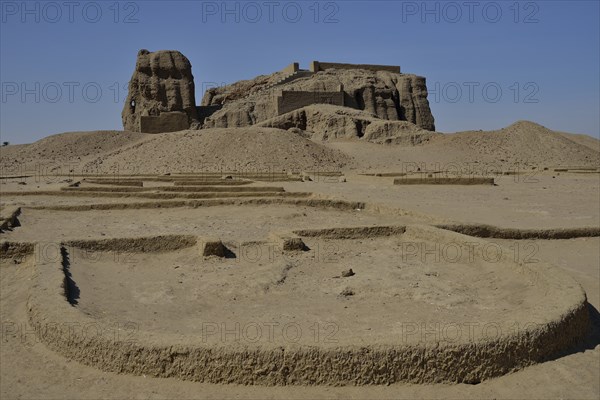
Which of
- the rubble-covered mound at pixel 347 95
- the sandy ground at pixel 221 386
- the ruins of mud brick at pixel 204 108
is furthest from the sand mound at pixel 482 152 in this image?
the sandy ground at pixel 221 386

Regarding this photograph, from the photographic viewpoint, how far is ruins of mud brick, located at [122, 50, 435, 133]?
1722 inches

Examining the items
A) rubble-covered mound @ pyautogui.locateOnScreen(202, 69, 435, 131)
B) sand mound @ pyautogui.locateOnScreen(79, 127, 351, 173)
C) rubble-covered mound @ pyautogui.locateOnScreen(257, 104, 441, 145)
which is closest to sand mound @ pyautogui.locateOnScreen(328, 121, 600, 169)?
rubble-covered mound @ pyautogui.locateOnScreen(257, 104, 441, 145)

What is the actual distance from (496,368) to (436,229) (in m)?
4.53

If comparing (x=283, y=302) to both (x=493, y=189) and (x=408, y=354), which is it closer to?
(x=408, y=354)

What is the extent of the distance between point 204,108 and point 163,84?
5.87 meters

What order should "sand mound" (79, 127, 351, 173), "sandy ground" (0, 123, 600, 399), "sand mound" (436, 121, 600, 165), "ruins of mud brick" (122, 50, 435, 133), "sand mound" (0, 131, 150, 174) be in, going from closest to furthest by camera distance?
"sandy ground" (0, 123, 600, 399), "sand mound" (79, 127, 351, 173), "sand mound" (0, 131, 150, 174), "sand mound" (436, 121, 600, 165), "ruins of mud brick" (122, 50, 435, 133)

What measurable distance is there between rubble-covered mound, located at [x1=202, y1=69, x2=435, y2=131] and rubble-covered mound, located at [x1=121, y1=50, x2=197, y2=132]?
114 inches

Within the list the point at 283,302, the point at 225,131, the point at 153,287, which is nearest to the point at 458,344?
the point at 283,302

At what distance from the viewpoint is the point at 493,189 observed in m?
17.7

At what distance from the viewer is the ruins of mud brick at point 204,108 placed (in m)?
A: 43.8

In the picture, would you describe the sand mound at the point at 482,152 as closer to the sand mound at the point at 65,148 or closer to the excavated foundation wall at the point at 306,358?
the sand mound at the point at 65,148

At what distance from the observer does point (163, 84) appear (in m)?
45.8

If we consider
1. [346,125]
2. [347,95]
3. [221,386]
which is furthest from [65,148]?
[221,386]

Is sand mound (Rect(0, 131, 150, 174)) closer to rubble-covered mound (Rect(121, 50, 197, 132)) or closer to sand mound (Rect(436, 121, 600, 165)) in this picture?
rubble-covered mound (Rect(121, 50, 197, 132))
